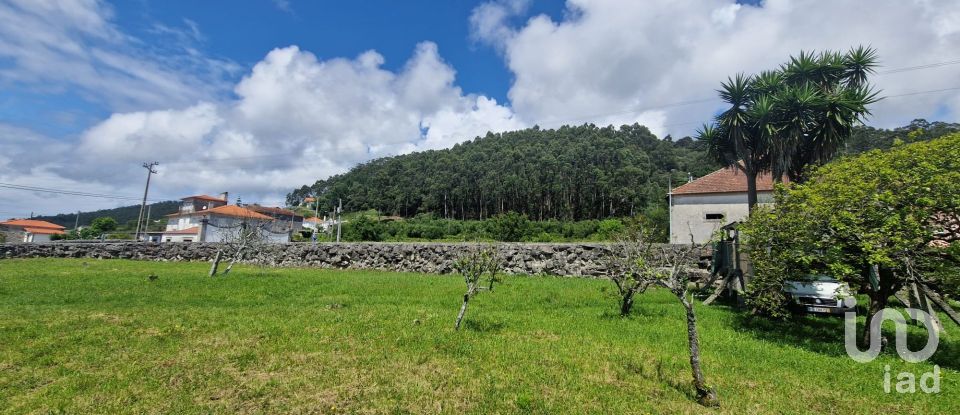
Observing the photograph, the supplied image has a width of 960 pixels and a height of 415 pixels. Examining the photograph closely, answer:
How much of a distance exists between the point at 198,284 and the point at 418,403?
40.7 ft

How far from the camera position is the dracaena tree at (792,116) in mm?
17062

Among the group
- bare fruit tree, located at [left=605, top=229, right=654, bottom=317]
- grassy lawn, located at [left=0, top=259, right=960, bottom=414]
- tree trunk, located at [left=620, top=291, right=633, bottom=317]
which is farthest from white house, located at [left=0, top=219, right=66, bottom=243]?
tree trunk, located at [left=620, top=291, right=633, bottom=317]

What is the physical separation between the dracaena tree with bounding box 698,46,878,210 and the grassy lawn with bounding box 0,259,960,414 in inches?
412

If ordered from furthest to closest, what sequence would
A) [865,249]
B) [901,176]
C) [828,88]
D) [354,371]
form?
1. [828,88]
2. [901,176]
3. [865,249]
4. [354,371]

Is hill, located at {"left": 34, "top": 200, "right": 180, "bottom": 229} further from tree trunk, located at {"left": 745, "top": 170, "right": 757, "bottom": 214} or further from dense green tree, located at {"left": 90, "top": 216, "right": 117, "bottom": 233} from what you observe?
tree trunk, located at {"left": 745, "top": 170, "right": 757, "bottom": 214}

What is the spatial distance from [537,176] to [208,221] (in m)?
47.7

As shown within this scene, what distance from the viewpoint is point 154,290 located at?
12.3m

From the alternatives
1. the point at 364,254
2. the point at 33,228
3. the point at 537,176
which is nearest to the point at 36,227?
the point at 33,228

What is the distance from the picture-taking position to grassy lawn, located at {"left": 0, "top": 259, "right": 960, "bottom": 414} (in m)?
4.73

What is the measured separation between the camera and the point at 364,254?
22188 millimetres

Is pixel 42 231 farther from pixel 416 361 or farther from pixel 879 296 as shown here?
pixel 879 296

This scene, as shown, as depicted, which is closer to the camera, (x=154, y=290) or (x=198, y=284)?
(x=154, y=290)

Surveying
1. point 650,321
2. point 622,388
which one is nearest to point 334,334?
point 622,388

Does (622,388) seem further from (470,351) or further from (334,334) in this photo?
(334,334)
